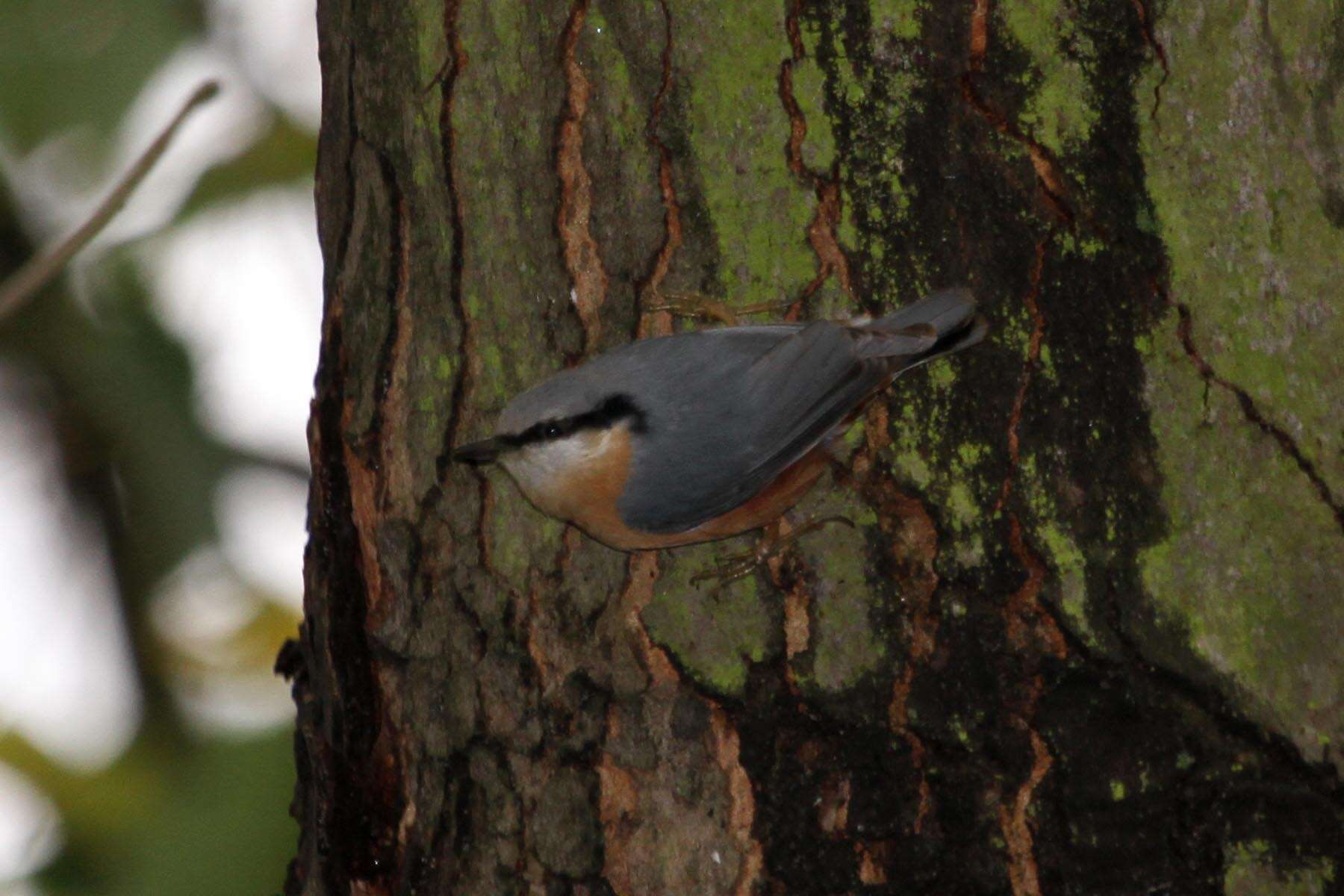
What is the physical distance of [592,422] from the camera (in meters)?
2.25

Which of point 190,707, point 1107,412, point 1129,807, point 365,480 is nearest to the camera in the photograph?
point 1129,807

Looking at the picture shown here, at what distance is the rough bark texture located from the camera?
171cm

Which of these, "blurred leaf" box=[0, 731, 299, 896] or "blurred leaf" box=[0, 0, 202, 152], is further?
"blurred leaf" box=[0, 0, 202, 152]

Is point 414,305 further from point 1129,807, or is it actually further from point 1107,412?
point 1129,807

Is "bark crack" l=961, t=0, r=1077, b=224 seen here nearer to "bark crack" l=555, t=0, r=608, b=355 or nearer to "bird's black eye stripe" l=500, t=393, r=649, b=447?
"bark crack" l=555, t=0, r=608, b=355

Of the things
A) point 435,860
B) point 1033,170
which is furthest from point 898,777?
point 1033,170

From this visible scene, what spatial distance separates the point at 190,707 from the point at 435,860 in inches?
62.2

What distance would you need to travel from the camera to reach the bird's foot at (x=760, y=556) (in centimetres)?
191

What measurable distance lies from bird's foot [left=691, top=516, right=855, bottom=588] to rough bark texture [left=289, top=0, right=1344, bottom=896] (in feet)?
0.06

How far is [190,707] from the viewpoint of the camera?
10.7ft

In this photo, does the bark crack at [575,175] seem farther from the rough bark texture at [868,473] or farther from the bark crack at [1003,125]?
the bark crack at [1003,125]

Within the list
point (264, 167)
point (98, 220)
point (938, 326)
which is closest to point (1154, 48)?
point (938, 326)

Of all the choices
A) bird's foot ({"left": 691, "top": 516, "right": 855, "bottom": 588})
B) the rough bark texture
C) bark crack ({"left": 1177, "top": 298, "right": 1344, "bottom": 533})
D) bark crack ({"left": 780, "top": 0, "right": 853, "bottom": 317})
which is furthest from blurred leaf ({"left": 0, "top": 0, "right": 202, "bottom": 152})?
bark crack ({"left": 1177, "top": 298, "right": 1344, "bottom": 533})

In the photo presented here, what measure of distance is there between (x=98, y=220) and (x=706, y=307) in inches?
54.3
